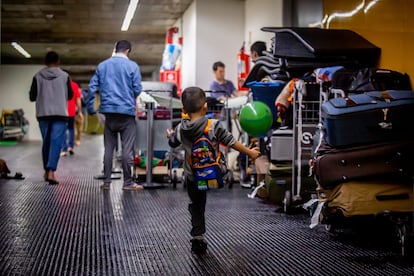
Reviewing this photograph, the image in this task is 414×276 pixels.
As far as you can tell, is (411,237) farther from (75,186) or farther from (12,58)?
(12,58)

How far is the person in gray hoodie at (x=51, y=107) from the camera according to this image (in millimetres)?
7398

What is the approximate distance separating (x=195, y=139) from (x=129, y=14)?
10341 mm

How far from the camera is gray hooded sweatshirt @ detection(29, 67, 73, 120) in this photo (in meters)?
7.39

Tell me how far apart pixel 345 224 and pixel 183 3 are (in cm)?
916

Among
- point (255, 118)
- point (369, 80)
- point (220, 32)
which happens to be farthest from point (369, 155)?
point (220, 32)

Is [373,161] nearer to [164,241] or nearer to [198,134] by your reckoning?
[198,134]

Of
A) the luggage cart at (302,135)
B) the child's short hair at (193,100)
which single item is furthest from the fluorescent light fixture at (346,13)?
the child's short hair at (193,100)

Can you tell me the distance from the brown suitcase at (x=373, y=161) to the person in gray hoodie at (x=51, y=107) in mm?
3979

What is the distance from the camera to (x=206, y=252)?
3893 millimetres

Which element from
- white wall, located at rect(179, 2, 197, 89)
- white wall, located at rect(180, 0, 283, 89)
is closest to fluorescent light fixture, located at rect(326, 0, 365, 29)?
white wall, located at rect(180, 0, 283, 89)

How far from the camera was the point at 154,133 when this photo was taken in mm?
7617

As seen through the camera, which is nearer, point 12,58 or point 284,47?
point 284,47

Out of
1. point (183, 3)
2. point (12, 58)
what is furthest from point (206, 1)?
point (12, 58)

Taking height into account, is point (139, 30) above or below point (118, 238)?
above
